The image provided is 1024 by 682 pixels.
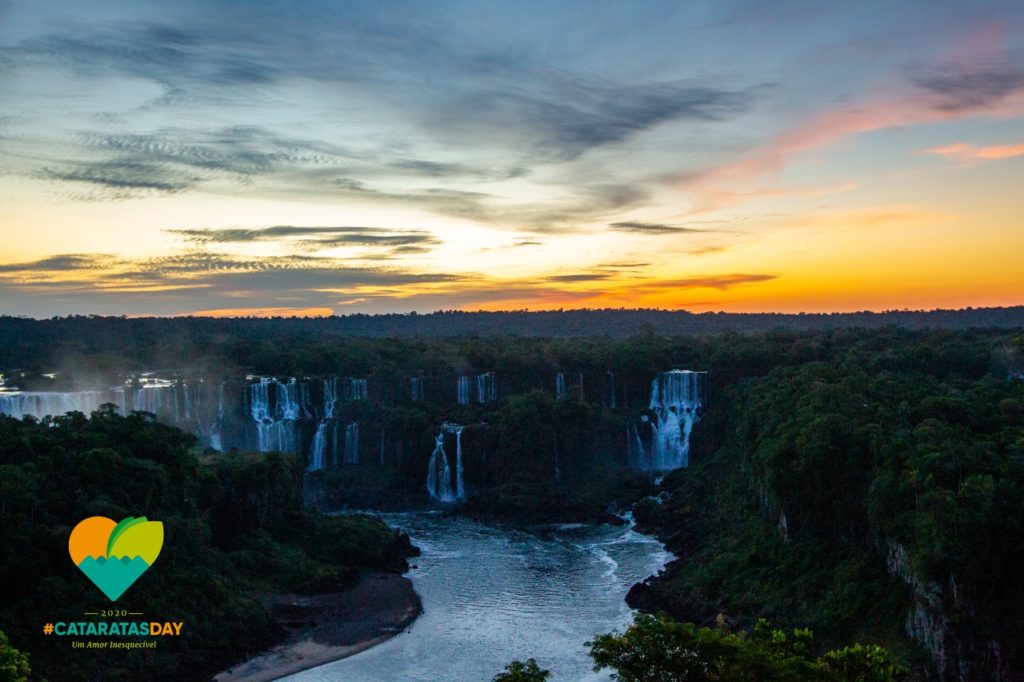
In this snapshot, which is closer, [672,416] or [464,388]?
[672,416]

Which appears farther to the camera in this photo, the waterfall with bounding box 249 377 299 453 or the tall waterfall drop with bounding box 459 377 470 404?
the tall waterfall drop with bounding box 459 377 470 404

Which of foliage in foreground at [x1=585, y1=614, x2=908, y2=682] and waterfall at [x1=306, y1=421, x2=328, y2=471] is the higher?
foliage in foreground at [x1=585, y1=614, x2=908, y2=682]

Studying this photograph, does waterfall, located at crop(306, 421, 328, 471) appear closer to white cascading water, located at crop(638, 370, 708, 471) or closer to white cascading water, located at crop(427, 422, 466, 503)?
white cascading water, located at crop(427, 422, 466, 503)

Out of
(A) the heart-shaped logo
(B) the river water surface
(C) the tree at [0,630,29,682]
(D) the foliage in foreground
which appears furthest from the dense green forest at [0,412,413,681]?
(D) the foliage in foreground

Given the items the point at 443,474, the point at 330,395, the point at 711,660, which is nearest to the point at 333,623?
the point at 711,660

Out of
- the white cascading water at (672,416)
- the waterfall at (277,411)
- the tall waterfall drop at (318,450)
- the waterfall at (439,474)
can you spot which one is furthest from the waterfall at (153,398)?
the white cascading water at (672,416)

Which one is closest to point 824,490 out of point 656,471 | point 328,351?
point 656,471

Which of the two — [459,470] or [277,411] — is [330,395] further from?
[459,470]

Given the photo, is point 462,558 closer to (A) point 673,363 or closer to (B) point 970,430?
(B) point 970,430
